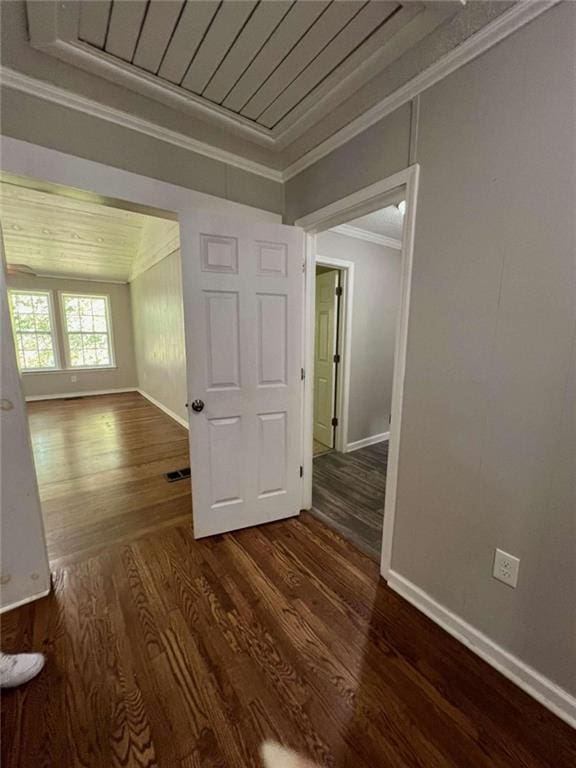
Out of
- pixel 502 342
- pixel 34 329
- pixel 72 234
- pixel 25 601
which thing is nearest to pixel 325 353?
pixel 502 342

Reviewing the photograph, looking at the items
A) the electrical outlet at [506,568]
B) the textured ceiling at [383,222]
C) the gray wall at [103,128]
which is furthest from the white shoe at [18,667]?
the textured ceiling at [383,222]

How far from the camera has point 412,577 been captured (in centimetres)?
159

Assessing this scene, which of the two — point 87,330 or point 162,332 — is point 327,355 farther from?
point 87,330

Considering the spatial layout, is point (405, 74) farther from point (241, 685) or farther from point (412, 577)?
point (241, 685)

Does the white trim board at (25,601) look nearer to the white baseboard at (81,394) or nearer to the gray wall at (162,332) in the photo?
the gray wall at (162,332)

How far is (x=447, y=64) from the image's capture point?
1.22 metres

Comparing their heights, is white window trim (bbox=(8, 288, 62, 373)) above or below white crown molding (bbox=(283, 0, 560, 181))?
below

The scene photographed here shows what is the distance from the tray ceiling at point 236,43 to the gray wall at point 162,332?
239 centimetres

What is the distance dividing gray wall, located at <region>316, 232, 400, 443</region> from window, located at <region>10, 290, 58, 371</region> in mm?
6065

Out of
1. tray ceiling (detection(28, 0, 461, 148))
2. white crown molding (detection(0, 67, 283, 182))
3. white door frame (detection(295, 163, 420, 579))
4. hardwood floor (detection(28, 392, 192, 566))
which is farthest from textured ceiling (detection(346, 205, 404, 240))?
hardwood floor (detection(28, 392, 192, 566))

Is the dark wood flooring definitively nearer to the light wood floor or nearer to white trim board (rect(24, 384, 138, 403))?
the light wood floor

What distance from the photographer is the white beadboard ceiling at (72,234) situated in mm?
3668

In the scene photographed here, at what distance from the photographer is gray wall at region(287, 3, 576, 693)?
102 cm

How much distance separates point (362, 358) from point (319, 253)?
1.25 metres
